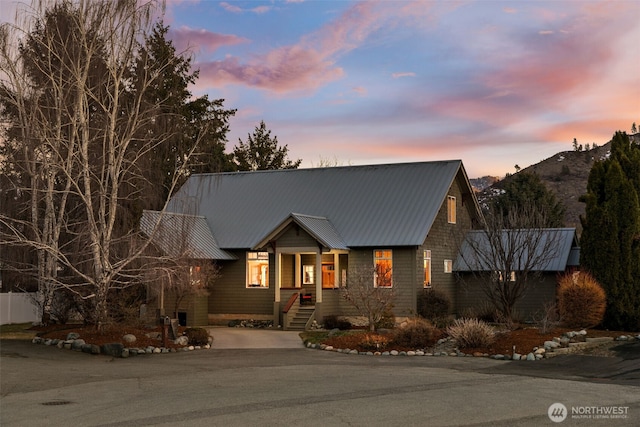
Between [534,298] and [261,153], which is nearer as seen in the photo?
[534,298]

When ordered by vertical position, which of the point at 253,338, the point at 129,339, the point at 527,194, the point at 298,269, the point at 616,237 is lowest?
the point at 253,338

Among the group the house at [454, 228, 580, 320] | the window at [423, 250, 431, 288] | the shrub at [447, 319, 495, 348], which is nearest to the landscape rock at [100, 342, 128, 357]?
the shrub at [447, 319, 495, 348]

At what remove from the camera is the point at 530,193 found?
167ft

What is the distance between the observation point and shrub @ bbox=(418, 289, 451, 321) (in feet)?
102

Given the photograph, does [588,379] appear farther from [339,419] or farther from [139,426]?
[139,426]

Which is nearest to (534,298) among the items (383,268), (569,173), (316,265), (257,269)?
(383,268)

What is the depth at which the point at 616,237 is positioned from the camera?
28281mm

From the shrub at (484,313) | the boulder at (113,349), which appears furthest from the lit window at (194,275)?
the shrub at (484,313)

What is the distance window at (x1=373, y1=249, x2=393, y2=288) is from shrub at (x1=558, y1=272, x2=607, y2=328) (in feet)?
22.4

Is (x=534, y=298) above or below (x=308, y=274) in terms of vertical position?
below

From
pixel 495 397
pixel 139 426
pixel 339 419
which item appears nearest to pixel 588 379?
pixel 495 397

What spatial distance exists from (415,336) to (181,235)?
31.1ft

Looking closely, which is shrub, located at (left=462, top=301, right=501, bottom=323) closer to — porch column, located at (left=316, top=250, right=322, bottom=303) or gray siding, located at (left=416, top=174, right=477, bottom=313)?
gray siding, located at (left=416, top=174, right=477, bottom=313)

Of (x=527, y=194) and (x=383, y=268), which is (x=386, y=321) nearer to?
(x=383, y=268)
